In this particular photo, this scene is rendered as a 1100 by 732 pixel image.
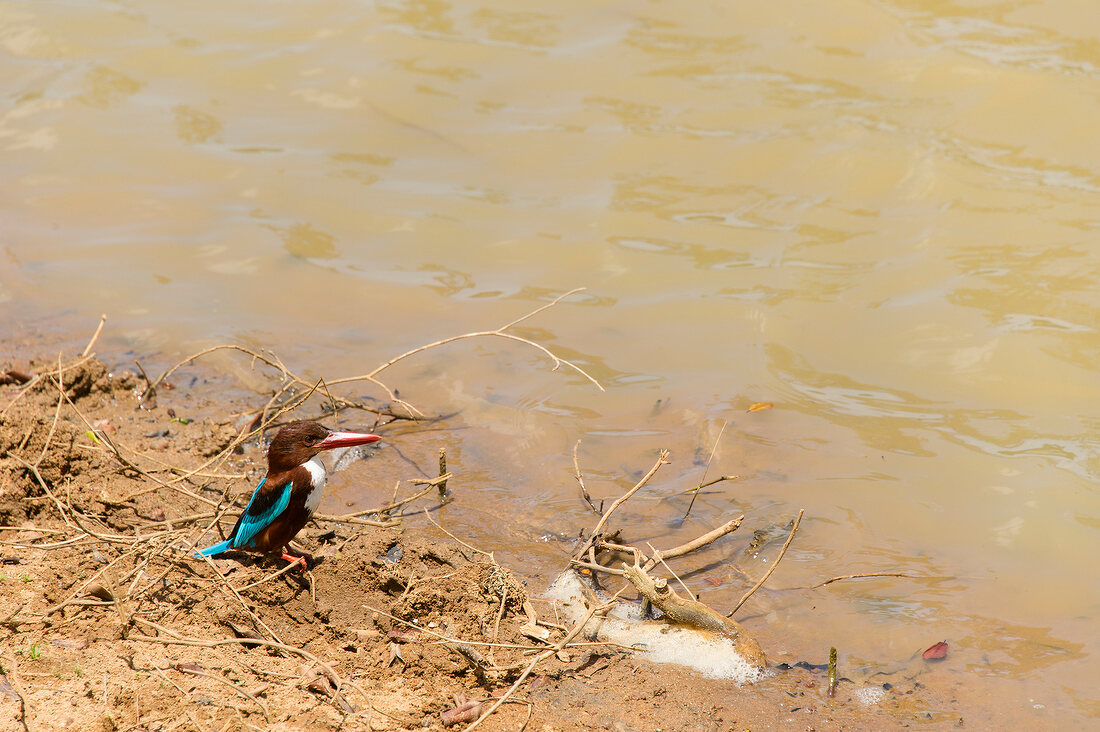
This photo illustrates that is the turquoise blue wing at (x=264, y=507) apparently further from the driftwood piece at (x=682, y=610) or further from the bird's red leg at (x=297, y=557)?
the driftwood piece at (x=682, y=610)

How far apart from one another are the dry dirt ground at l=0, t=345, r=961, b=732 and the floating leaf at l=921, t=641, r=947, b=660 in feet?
0.63

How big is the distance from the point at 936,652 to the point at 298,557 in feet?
7.39

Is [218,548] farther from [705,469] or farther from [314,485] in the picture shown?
[705,469]

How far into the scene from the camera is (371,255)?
598 cm

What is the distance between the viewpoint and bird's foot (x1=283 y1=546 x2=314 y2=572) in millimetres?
3162

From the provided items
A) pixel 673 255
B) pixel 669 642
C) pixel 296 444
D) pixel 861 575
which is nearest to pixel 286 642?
pixel 296 444

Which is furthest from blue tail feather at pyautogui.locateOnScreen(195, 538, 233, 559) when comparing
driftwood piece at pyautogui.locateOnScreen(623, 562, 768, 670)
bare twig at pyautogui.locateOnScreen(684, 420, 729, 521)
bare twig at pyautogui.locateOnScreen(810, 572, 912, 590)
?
bare twig at pyautogui.locateOnScreen(810, 572, 912, 590)

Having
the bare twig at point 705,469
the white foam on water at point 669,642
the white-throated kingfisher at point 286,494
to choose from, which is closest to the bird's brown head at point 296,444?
the white-throated kingfisher at point 286,494

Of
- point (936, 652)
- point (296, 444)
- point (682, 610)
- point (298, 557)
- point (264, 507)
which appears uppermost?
point (296, 444)

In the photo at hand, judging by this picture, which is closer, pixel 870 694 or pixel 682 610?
pixel 870 694

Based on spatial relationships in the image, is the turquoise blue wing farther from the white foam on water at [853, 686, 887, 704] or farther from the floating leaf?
the floating leaf

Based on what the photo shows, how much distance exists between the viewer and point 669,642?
10.3 feet

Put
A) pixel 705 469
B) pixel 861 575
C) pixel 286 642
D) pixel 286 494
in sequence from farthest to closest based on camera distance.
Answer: pixel 705 469 → pixel 861 575 → pixel 286 494 → pixel 286 642

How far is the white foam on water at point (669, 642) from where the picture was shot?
10.0 ft
